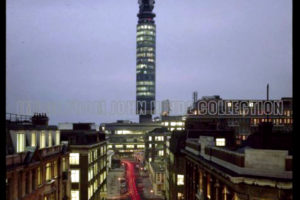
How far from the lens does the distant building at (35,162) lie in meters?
30.4

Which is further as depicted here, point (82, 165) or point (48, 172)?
point (82, 165)

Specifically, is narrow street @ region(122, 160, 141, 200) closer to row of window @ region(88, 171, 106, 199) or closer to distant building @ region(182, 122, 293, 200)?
row of window @ region(88, 171, 106, 199)

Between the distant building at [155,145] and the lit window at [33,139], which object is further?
the distant building at [155,145]

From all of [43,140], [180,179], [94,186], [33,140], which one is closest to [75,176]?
[94,186]

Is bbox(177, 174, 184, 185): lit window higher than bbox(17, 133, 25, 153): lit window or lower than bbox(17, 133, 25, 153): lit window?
lower

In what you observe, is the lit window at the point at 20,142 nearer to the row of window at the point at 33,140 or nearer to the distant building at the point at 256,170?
the row of window at the point at 33,140

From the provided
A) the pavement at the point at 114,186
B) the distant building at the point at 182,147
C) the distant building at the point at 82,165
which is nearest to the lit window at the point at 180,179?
the distant building at the point at 182,147

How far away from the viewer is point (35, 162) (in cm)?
3550

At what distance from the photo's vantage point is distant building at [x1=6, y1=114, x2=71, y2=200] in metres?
30.4

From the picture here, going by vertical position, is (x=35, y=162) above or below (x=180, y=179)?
above

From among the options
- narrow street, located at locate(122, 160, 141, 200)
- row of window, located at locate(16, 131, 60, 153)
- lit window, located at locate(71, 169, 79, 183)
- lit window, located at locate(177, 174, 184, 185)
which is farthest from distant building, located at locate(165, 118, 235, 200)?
narrow street, located at locate(122, 160, 141, 200)

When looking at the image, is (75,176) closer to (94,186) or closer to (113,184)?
(94,186)

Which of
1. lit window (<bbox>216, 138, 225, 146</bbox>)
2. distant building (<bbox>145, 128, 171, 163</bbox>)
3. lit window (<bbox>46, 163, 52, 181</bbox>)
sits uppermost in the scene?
lit window (<bbox>216, 138, 225, 146</bbox>)
